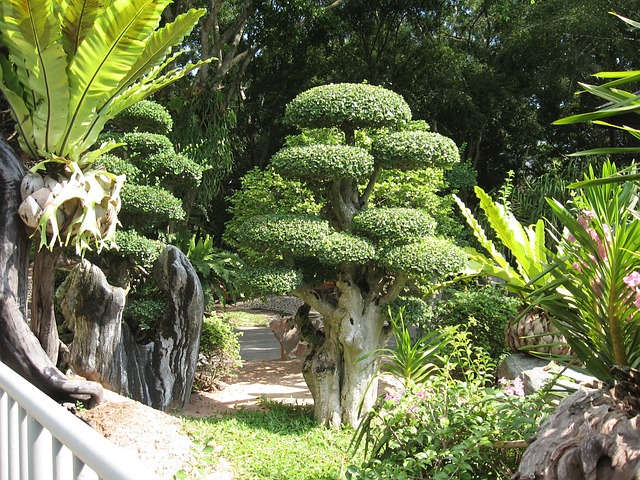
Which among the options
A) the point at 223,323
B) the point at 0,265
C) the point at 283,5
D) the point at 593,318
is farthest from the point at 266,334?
the point at 593,318

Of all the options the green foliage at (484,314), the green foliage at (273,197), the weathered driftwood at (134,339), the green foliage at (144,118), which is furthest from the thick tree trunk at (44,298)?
the green foliage at (484,314)

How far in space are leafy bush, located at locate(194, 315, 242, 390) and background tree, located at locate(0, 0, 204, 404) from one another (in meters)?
2.55

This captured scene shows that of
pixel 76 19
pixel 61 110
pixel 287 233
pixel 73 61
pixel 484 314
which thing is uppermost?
pixel 76 19

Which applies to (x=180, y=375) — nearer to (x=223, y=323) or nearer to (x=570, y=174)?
(x=223, y=323)

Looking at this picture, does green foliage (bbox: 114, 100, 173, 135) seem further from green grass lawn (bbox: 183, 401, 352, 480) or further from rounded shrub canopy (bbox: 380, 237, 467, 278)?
green grass lawn (bbox: 183, 401, 352, 480)

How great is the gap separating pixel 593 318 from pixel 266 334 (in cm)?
979

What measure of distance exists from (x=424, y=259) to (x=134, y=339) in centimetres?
274

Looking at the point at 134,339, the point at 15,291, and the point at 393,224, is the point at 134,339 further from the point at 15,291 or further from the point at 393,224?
the point at 393,224

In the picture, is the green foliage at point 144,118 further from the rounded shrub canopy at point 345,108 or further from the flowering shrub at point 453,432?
the flowering shrub at point 453,432

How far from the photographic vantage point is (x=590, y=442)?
1.77 meters

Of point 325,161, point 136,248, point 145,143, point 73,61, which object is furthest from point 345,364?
point 73,61

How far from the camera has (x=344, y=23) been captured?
38.3 feet

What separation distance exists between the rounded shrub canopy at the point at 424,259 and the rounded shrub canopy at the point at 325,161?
75cm

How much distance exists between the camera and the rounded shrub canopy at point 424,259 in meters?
5.51
